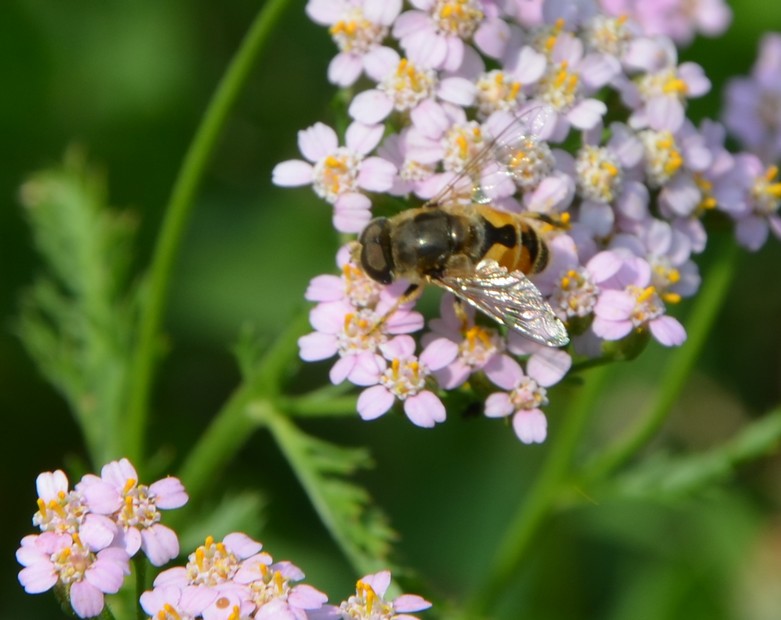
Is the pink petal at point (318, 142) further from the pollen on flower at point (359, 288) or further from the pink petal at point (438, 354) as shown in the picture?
the pink petal at point (438, 354)

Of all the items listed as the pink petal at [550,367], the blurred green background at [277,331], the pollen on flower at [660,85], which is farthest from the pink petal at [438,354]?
the blurred green background at [277,331]

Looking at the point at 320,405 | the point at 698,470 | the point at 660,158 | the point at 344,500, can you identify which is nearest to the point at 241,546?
the point at 344,500

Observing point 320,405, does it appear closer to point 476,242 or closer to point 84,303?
point 476,242

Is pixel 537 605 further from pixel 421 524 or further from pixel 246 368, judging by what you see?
pixel 246 368

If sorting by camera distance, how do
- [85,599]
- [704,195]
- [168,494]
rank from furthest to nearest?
[704,195] < [168,494] < [85,599]

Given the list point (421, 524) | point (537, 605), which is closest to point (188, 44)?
point (421, 524)

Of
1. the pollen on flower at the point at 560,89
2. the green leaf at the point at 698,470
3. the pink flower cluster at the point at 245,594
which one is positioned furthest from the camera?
the green leaf at the point at 698,470
